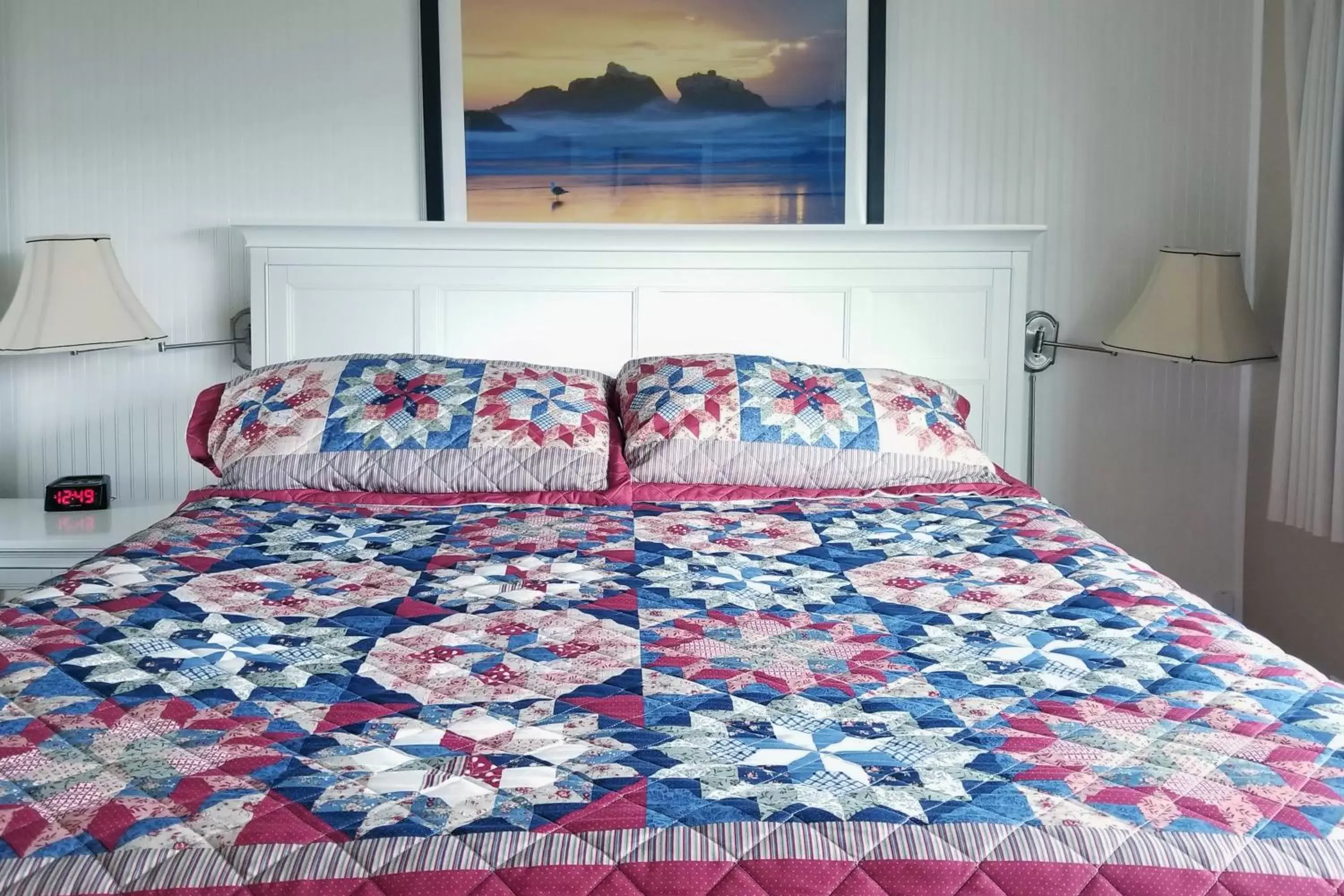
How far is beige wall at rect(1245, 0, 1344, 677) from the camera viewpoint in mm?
2842

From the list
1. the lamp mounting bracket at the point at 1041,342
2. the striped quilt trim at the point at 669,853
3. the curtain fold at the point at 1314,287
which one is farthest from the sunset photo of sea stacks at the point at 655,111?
the striped quilt trim at the point at 669,853

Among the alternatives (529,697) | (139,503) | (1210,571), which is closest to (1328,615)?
(1210,571)

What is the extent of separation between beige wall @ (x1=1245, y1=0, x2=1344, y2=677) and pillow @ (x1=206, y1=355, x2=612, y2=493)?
5.71 ft

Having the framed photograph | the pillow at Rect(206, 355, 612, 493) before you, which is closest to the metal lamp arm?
the framed photograph

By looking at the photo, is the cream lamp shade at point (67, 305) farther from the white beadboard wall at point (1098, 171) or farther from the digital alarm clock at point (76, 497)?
the white beadboard wall at point (1098, 171)

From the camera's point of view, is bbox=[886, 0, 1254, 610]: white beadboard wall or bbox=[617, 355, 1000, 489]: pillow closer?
bbox=[617, 355, 1000, 489]: pillow

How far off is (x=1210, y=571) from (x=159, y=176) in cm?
288

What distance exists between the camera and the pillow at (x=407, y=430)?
2303 millimetres

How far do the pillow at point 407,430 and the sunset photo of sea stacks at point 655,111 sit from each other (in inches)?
26.2

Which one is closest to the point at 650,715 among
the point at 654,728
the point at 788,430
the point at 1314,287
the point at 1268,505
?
the point at 654,728

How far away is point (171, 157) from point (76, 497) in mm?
861

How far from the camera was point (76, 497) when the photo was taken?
2803 millimetres

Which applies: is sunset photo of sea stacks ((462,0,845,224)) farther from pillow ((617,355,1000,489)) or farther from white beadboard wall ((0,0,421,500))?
pillow ((617,355,1000,489))

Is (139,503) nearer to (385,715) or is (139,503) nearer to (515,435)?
(515,435)
